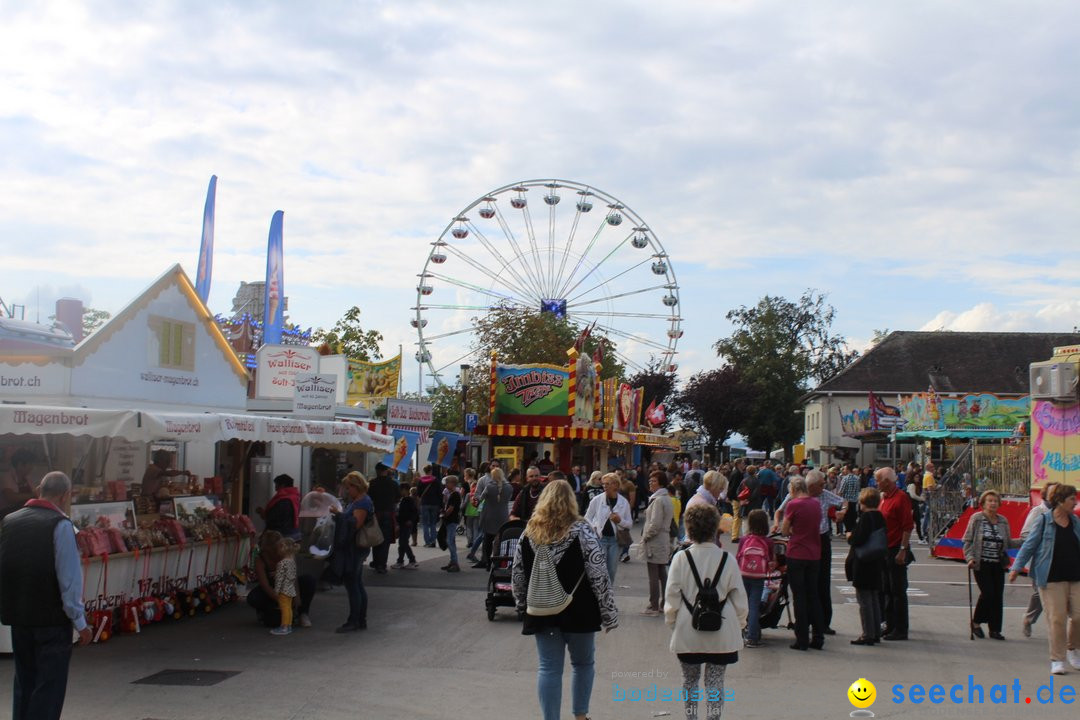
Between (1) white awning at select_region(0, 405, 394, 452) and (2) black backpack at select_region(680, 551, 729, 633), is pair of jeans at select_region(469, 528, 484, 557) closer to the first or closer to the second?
(1) white awning at select_region(0, 405, 394, 452)

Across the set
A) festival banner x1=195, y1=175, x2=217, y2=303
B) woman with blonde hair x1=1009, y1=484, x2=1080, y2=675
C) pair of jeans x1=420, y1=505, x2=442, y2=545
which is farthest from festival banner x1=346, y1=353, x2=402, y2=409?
woman with blonde hair x1=1009, y1=484, x2=1080, y2=675

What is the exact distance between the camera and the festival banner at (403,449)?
25.5m

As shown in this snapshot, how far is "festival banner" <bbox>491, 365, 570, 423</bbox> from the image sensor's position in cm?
3397

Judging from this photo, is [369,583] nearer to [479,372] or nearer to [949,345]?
[479,372]

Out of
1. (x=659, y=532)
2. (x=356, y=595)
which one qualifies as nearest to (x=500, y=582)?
(x=356, y=595)

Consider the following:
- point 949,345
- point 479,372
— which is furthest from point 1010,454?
point 949,345

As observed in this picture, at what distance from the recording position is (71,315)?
699 inches

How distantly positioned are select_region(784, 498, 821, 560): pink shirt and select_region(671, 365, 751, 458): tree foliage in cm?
6700

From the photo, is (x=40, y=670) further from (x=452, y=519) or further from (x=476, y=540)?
(x=476, y=540)

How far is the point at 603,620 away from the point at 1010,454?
51.5 feet

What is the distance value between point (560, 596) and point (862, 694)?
314cm

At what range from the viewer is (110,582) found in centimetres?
1078

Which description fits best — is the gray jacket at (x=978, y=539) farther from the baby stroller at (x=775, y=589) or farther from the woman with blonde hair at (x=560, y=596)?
the woman with blonde hair at (x=560, y=596)

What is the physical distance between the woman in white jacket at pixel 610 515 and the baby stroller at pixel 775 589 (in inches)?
86.9
